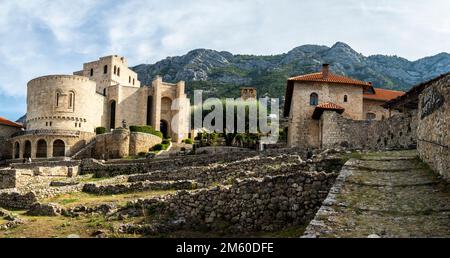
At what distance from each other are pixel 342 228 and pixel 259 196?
245 inches

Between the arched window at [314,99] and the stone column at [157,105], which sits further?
the stone column at [157,105]

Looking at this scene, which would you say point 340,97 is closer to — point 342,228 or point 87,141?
point 87,141

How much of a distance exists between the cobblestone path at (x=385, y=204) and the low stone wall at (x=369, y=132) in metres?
9.11

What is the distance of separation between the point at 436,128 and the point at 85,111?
61.3 meters

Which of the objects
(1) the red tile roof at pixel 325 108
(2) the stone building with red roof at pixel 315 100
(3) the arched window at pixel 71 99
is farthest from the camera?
(3) the arched window at pixel 71 99

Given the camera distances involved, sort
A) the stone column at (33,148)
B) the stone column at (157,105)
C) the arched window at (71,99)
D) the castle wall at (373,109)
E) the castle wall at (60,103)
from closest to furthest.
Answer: the castle wall at (373,109), the stone column at (33,148), the castle wall at (60,103), the arched window at (71,99), the stone column at (157,105)

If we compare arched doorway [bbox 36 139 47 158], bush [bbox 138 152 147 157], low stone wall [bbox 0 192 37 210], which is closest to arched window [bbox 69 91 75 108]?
arched doorway [bbox 36 139 47 158]

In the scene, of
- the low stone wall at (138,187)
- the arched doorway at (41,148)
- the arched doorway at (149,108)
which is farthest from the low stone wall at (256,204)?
the arched doorway at (149,108)

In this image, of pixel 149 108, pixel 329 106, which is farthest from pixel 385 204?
pixel 149 108

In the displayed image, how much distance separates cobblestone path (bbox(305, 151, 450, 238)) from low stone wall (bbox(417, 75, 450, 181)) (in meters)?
0.43

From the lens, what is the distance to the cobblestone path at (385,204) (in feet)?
32.7

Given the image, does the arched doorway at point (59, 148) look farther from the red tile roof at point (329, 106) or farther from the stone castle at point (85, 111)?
the red tile roof at point (329, 106)

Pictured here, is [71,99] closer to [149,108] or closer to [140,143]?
[149,108]

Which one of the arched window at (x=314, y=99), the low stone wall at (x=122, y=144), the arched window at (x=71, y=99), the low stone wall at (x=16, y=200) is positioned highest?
the arched window at (x=71, y=99)
